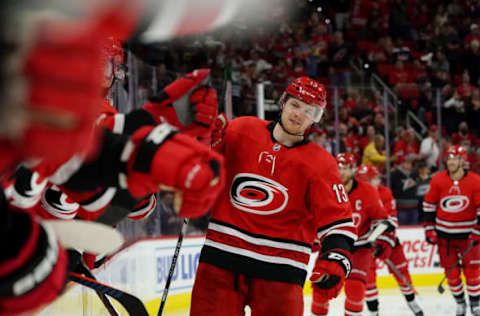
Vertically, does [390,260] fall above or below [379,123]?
below

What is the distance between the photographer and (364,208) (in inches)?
187

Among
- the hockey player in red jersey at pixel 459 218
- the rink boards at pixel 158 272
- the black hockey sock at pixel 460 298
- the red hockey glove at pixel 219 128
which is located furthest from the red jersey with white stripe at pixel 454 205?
the red hockey glove at pixel 219 128

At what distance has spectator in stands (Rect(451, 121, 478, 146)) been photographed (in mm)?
7918

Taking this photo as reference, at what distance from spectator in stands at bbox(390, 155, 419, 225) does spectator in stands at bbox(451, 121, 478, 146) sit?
3.86ft

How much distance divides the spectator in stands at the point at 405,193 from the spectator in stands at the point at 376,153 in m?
0.21

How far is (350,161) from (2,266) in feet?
13.2

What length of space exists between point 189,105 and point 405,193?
20.0 feet

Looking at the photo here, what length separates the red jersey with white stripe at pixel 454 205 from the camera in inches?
216

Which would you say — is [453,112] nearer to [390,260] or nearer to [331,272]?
[390,260]

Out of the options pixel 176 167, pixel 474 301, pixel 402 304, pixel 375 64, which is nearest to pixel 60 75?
pixel 176 167

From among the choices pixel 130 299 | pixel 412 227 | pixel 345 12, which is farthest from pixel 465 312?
pixel 345 12

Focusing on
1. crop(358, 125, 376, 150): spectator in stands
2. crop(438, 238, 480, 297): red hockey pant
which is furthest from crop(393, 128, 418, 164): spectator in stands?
crop(438, 238, 480, 297): red hockey pant

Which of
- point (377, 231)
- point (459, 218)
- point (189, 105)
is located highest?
point (189, 105)

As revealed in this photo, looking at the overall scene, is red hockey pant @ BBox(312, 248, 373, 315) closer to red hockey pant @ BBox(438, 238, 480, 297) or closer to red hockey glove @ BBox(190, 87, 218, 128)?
red hockey pant @ BBox(438, 238, 480, 297)
